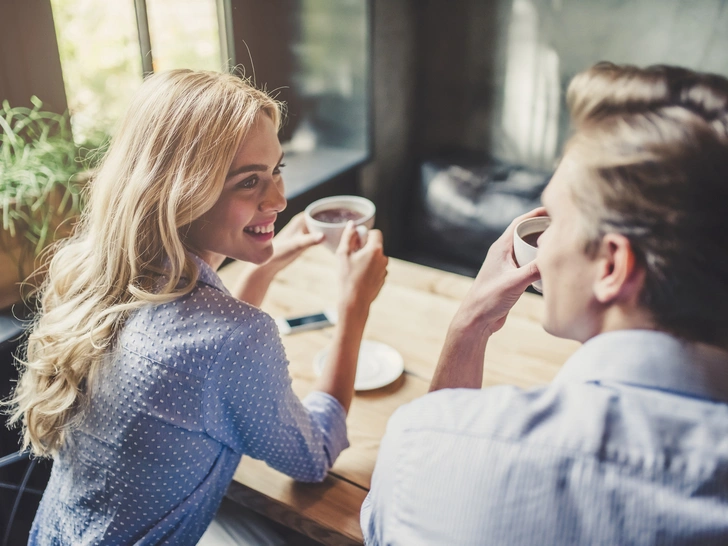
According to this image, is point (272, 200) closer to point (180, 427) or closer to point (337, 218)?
point (337, 218)

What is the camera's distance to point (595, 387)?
0.55m

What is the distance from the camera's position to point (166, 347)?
0.79 metres

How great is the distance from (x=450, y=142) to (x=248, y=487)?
2.10 m

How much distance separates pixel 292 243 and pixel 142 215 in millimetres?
389

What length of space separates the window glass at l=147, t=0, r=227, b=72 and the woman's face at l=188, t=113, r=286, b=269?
0.95 feet

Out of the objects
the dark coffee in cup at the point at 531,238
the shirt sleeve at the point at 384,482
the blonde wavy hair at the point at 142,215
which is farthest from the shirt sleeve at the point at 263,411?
the dark coffee in cup at the point at 531,238

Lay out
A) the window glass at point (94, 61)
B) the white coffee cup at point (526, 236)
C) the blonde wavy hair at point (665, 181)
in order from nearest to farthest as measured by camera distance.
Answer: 1. the blonde wavy hair at point (665, 181)
2. the white coffee cup at point (526, 236)
3. the window glass at point (94, 61)

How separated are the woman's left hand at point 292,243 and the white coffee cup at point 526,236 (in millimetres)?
426

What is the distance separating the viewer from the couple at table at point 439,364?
484 mm

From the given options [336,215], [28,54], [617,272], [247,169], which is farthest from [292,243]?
[617,272]

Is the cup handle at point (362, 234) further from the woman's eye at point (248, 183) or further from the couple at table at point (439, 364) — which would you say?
the woman's eye at point (248, 183)

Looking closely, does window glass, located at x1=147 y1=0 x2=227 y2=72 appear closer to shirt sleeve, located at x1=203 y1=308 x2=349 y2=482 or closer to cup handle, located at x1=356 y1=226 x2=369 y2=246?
cup handle, located at x1=356 y1=226 x2=369 y2=246

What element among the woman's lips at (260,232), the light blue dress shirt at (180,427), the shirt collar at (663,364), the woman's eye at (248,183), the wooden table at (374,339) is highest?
the woman's eye at (248,183)

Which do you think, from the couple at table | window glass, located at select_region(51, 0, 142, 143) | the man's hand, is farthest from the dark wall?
the man's hand
